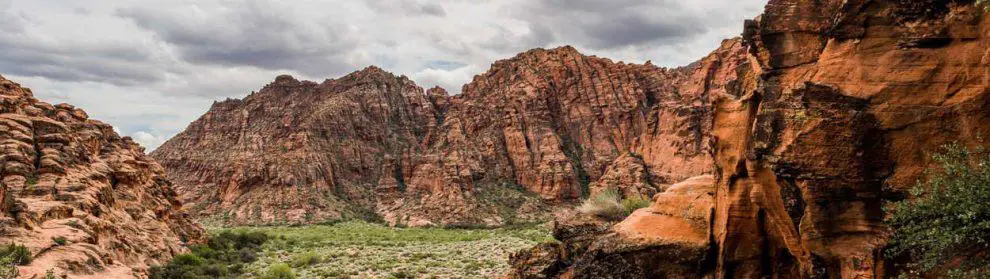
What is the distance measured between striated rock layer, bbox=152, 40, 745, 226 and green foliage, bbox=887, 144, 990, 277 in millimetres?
58740

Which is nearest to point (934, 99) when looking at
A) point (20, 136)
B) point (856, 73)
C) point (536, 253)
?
point (856, 73)

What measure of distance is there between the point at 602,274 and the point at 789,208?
17.3ft

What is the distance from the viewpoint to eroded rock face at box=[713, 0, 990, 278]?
31.8 feet

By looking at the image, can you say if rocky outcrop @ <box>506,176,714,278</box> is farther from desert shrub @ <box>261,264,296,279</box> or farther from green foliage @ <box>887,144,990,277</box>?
desert shrub @ <box>261,264,296,279</box>

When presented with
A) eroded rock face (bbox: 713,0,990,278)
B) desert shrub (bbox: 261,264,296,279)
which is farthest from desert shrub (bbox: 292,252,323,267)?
eroded rock face (bbox: 713,0,990,278)

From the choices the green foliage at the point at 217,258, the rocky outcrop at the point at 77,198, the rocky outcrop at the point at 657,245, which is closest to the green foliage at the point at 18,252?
the rocky outcrop at the point at 77,198

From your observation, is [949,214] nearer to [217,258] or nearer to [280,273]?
[280,273]

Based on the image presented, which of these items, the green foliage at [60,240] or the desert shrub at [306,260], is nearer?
the green foliage at [60,240]

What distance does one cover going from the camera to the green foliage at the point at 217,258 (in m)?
31.4

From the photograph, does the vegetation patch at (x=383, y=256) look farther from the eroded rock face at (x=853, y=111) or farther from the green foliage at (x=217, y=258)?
the eroded rock face at (x=853, y=111)

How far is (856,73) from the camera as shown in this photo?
1049 cm

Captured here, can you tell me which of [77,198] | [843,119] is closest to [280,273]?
[77,198]

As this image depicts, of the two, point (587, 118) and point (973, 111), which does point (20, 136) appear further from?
point (587, 118)

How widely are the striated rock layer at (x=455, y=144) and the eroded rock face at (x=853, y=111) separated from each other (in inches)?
2240
